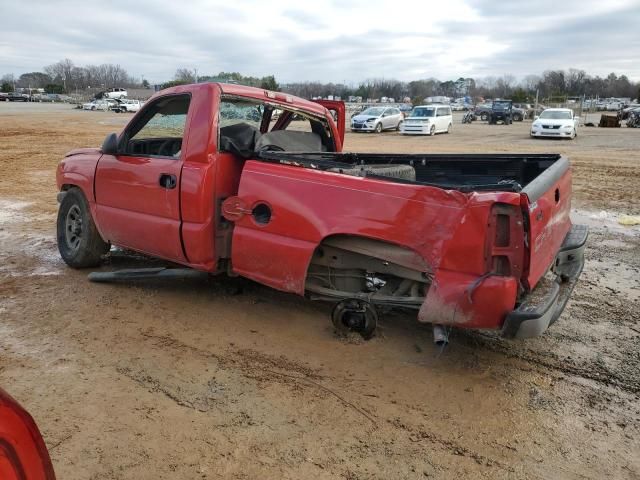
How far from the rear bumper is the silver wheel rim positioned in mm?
4514

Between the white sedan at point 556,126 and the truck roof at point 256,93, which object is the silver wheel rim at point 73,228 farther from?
the white sedan at point 556,126

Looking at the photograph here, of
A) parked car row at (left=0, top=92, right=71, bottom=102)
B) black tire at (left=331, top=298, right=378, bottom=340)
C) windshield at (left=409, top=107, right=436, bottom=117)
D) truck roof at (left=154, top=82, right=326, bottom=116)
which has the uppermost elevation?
parked car row at (left=0, top=92, right=71, bottom=102)

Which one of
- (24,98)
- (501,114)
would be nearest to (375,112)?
(501,114)

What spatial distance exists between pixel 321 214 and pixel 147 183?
1.80m

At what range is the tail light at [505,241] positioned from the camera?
10.8 ft

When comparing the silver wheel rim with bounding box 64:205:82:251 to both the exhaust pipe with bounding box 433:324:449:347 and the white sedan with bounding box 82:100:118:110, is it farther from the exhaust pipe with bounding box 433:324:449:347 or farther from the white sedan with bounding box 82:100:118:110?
the white sedan with bounding box 82:100:118:110

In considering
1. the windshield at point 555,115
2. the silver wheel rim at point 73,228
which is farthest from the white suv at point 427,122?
the silver wheel rim at point 73,228

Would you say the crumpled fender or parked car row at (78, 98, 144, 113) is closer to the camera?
the crumpled fender

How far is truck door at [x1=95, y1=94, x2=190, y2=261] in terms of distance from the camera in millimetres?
4672

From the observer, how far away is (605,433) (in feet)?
10.3

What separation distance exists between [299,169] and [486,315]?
167 cm

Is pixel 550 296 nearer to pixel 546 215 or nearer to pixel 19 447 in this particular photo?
pixel 546 215

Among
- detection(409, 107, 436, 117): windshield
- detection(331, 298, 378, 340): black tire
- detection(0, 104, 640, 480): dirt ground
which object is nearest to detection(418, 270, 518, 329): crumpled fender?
detection(0, 104, 640, 480): dirt ground

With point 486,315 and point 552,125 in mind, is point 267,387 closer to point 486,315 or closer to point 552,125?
point 486,315
